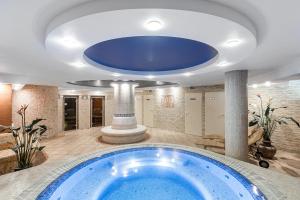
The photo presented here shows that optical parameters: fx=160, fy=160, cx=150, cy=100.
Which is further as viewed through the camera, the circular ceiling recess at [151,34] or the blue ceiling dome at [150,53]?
the blue ceiling dome at [150,53]

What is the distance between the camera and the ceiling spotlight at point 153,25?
1.54 m

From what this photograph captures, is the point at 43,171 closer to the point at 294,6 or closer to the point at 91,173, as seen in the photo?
the point at 91,173

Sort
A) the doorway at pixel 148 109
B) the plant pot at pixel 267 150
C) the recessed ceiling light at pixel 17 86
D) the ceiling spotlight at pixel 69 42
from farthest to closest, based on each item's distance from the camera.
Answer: the doorway at pixel 148 109
the recessed ceiling light at pixel 17 86
the plant pot at pixel 267 150
the ceiling spotlight at pixel 69 42

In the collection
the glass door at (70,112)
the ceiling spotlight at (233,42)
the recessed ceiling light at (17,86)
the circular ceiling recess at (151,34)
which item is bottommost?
the glass door at (70,112)

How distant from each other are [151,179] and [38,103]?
6545 mm

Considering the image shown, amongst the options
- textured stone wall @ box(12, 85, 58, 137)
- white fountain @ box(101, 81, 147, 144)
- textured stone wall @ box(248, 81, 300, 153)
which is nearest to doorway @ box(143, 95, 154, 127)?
white fountain @ box(101, 81, 147, 144)

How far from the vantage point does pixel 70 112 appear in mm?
10422

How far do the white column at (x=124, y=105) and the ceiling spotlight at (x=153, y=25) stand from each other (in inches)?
219

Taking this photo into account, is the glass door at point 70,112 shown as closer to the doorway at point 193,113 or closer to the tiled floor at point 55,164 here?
the tiled floor at point 55,164

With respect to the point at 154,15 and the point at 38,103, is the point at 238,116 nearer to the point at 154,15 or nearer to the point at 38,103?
the point at 154,15

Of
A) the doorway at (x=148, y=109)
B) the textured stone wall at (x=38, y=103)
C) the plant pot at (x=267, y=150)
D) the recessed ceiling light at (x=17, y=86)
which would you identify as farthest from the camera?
the doorway at (x=148, y=109)

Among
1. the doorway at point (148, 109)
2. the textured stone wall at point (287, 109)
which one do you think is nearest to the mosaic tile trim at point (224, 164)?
the textured stone wall at point (287, 109)

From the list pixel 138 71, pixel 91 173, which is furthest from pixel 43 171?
pixel 138 71

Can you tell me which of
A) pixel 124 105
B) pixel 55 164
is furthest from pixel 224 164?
pixel 124 105
